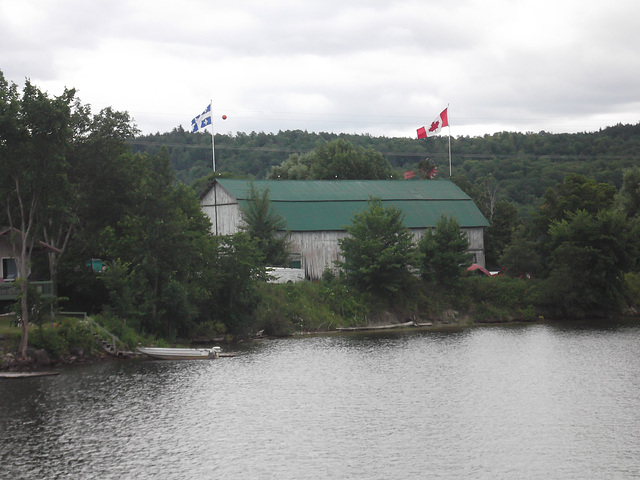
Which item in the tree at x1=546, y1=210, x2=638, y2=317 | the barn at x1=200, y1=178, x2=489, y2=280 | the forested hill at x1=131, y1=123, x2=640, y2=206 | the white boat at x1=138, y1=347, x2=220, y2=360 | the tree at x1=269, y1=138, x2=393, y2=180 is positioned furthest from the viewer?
the forested hill at x1=131, y1=123, x2=640, y2=206

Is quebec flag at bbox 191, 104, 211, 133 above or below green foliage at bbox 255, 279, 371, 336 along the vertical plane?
above

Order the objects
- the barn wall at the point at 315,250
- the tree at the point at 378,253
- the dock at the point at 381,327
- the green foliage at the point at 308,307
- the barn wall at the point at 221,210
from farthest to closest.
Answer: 1. the barn wall at the point at 221,210
2. the barn wall at the point at 315,250
3. the tree at the point at 378,253
4. the dock at the point at 381,327
5. the green foliage at the point at 308,307

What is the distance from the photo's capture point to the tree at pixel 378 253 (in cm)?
6675

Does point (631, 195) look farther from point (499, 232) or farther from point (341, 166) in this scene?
point (341, 166)

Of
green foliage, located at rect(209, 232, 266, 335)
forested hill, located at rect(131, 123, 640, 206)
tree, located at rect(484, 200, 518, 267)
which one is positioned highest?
forested hill, located at rect(131, 123, 640, 206)

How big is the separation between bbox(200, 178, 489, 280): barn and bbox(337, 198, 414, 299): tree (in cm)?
240

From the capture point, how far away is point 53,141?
145ft

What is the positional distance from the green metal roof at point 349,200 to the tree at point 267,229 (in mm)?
2313

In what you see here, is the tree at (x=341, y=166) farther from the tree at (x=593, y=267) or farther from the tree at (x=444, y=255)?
the tree at (x=593, y=267)

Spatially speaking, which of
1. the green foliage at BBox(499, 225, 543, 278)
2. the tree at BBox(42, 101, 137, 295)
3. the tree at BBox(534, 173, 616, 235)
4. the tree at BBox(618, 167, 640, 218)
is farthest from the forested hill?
the tree at BBox(42, 101, 137, 295)

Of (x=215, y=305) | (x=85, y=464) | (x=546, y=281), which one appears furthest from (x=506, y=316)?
(x=85, y=464)

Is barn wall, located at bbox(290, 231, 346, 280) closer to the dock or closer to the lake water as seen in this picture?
the dock

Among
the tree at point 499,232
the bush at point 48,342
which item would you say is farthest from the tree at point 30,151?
the tree at point 499,232

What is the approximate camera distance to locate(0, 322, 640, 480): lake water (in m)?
25.1
